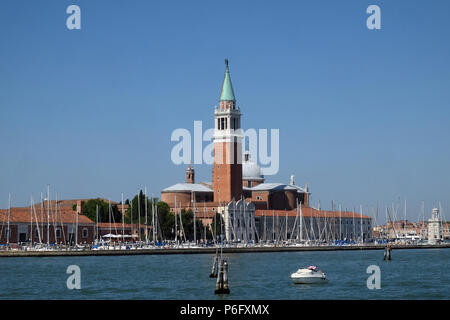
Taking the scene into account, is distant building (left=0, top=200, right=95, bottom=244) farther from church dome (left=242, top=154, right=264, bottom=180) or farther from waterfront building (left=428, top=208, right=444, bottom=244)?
waterfront building (left=428, top=208, right=444, bottom=244)

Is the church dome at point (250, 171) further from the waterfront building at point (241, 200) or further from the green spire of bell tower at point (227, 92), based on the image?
the green spire of bell tower at point (227, 92)

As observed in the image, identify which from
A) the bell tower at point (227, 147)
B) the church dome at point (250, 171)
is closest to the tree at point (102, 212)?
the bell tower at point (227, 147)

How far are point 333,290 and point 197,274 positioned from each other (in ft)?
36.0

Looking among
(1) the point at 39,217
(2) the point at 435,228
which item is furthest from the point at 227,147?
(2) the point at 435,228

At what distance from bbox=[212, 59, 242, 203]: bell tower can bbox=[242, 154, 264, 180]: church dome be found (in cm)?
Result: 1553

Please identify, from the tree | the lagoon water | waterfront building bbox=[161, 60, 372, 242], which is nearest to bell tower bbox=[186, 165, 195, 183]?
waterfront building bbox=[161, 60, 372, 242]

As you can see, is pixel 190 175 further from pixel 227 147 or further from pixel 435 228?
pixel 435 228

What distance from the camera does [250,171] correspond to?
114m

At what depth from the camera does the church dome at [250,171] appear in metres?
114

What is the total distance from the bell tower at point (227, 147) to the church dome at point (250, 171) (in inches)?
611

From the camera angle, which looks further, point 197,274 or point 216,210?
point 216,210
